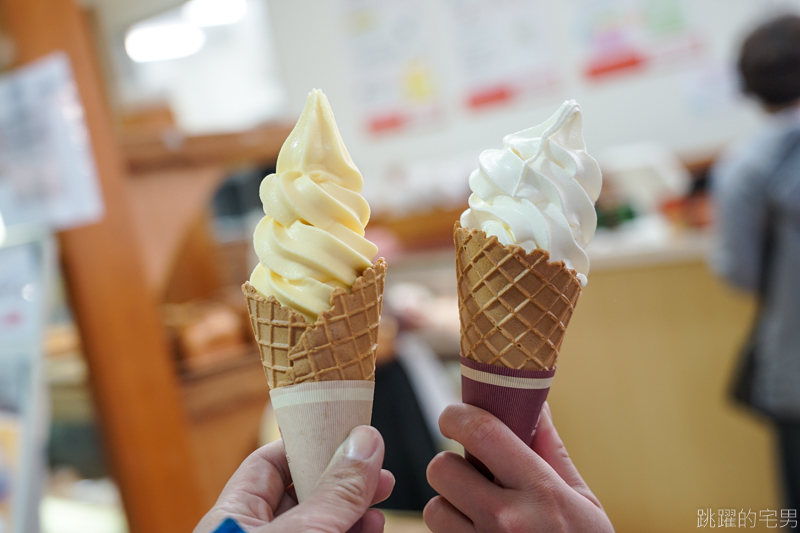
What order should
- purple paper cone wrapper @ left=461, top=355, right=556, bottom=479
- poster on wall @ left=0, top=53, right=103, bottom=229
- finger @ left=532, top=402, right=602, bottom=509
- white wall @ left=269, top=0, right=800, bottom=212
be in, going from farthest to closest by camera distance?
white wall @ left=269, top=0, right=800, bottom=212, poster on wall @ left=0, top=53, right=103, bottom=229, finger @ left=532, top=402, right=602, bottom=509, purple paper cone wrapper @ left=461, top=355, right=556, bottom=479

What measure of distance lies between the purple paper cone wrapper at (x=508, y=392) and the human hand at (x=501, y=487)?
0.08 feet

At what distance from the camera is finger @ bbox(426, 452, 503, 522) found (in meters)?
0.74

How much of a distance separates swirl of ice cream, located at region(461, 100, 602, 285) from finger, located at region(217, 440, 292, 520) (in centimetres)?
42

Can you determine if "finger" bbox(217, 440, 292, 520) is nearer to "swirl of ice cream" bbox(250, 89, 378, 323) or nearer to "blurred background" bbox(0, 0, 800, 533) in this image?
"swirl of ice cream" bbox(250, 89, 378, 323)

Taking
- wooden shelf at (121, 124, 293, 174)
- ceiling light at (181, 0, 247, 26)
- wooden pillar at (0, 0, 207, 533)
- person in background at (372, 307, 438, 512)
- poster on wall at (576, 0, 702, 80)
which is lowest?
person in background at (372, 307, 438, 512)

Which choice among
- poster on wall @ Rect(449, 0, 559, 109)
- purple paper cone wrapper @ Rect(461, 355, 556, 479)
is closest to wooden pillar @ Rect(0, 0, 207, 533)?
purple paper cone wrapper @ Rect(461, 355, 556, 479)

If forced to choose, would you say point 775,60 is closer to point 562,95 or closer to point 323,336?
point 323,336

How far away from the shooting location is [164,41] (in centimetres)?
411

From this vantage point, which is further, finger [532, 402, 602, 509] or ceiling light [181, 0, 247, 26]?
ceiling light [181, 0, 247, 26]

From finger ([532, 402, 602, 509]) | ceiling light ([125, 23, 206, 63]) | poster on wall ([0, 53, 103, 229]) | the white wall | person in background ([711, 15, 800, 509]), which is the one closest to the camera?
finger ([532, 402, 602, 509])

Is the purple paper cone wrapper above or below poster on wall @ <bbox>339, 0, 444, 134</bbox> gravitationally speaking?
below

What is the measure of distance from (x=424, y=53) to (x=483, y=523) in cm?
411

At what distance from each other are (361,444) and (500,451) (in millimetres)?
160

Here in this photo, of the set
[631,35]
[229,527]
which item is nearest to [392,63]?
[631,35]
